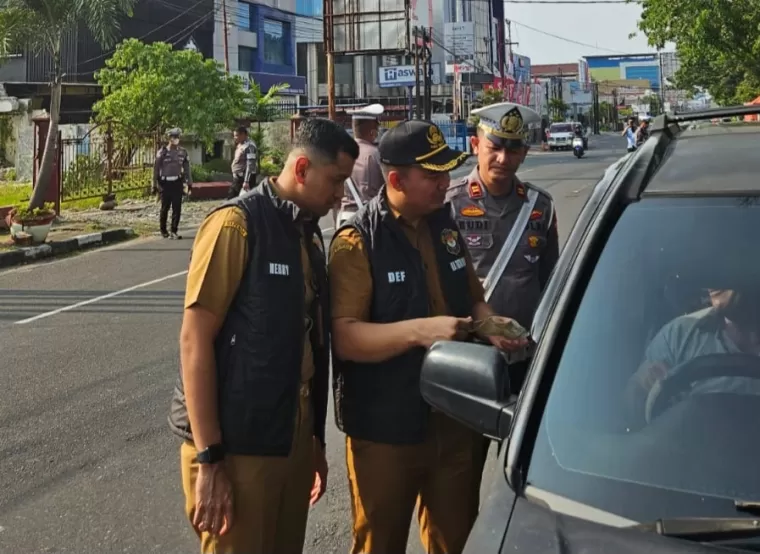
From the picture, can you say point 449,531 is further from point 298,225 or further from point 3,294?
point 3,294

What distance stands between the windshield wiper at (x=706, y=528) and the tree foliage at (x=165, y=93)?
19965 mm

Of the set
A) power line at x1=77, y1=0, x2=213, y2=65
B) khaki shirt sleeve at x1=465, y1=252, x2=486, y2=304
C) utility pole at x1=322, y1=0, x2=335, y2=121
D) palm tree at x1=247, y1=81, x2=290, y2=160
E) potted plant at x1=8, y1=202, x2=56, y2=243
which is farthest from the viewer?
power line at x1=77, y1=0, x2=213, y2=65

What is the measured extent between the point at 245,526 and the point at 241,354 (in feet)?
1.55

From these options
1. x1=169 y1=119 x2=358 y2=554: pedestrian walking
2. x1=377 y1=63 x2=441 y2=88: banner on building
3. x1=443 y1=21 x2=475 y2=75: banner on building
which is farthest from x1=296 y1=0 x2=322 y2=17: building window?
x1=169 y1=119 x2=358 y2=554: pedestrian walking

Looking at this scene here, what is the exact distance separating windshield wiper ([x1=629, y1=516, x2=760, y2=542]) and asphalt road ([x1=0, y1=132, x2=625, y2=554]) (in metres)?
1.14

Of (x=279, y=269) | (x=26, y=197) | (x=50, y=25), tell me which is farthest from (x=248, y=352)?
(x=26, y=197)

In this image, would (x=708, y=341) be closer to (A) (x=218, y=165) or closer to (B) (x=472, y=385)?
(B) (x=472, y=385)

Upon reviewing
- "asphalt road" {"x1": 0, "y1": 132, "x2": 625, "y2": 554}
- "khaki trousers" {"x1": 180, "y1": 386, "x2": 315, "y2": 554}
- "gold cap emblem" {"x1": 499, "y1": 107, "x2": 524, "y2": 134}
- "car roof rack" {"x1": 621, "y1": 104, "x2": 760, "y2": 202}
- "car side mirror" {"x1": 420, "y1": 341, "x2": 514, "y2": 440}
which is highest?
"gold cap emblem" {"x1": 499, "y1": 107, "x2": 524, "y2": 134}

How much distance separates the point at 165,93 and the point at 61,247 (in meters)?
9.64

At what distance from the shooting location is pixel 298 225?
249 centimetres

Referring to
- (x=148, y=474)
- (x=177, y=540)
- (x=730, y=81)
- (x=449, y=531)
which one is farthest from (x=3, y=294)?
(x=730, y=81)

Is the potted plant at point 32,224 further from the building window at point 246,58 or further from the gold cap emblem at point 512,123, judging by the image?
the building window at point 246,58

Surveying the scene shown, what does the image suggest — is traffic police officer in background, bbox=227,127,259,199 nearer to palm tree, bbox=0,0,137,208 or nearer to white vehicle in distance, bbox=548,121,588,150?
palm tree, bbox=0,0,137,208

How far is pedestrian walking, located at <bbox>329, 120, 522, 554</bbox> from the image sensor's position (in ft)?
8.70
